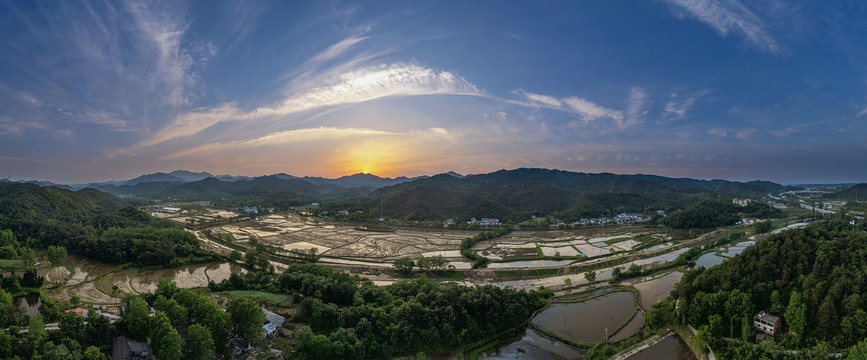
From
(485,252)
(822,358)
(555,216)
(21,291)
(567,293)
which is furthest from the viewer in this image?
(555,216)

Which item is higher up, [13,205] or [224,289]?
[13,205]

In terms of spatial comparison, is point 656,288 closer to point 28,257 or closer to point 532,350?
point 532,350

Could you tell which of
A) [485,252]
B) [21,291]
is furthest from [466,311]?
[21,291]

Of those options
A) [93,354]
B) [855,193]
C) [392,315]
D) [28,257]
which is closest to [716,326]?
[392,315]

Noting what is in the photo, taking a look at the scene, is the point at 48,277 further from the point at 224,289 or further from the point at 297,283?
the point at 297,283

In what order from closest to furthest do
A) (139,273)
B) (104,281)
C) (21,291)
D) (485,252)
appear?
1. (21,291)
2. (104,281)
3. (139,273)
4. (485,252)

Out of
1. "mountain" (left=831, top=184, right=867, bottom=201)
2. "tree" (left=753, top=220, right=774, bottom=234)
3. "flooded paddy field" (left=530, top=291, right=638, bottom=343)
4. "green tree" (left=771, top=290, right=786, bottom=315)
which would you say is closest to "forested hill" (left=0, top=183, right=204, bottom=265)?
"flooded paddy field" (left=530, top=291, right=638, bottom=343)
